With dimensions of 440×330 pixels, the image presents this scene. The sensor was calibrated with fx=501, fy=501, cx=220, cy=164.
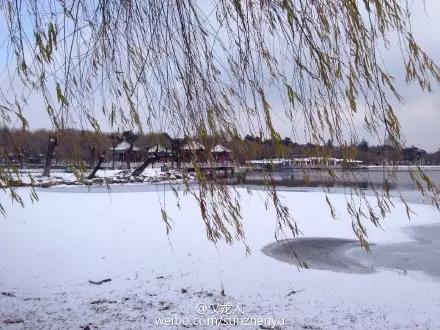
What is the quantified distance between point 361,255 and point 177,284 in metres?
3.77

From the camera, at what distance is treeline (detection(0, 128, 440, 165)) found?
2.65 meters

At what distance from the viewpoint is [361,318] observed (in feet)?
17.9

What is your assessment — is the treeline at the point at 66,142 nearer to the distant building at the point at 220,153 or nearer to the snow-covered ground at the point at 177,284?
the distant building at the point at 220,153

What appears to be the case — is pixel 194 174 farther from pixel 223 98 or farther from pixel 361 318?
pixel 361 318

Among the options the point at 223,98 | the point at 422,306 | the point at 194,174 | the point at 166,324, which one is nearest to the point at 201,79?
the point at 223,98

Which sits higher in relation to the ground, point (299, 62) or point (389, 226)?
point (299, 62)

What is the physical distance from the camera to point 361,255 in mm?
8984

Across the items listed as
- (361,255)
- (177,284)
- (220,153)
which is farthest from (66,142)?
(361,255)

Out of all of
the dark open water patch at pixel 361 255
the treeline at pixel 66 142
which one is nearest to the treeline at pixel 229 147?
the treeline at pixel 66 142

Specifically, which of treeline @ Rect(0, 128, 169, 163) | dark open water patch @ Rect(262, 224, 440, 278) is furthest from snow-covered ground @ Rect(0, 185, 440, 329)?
treeline @ Rect(0, 128, 169, 163)

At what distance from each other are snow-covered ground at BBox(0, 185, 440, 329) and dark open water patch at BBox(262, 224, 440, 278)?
13.8 inches

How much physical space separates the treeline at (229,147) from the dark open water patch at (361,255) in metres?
4.49

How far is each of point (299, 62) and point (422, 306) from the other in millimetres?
4374

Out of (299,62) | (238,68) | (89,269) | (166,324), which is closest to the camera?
(299,62)
